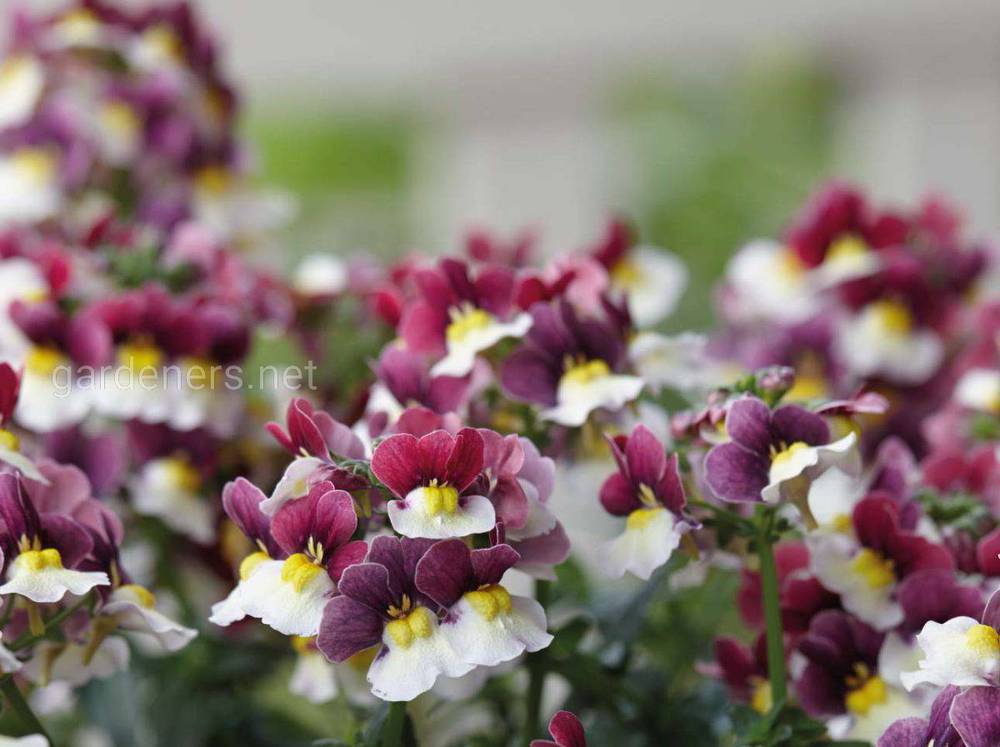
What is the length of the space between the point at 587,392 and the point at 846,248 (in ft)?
0.92

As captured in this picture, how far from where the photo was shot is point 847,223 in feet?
2.30

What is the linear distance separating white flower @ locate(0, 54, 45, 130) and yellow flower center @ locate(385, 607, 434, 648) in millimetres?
431

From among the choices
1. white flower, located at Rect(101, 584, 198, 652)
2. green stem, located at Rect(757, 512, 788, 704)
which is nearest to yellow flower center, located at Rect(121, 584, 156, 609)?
white flower, located at Rect(101, 584, 198, 652)

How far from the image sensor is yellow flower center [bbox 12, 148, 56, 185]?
2.28 ft

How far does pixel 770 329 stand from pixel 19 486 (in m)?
0.42

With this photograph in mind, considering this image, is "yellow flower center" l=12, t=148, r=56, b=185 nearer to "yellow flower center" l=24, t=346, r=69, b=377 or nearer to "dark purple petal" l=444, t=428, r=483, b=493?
"yellow flower center" l=24, t=346, r=69, b=377

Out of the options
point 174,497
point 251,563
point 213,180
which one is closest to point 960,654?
point 251,563

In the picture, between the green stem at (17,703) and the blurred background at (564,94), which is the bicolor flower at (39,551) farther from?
the blurred background at (564,94)

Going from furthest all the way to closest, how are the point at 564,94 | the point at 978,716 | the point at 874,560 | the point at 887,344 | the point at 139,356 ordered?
the point at 564,94, the point at 887,344, the point at 139,356, the point at 874,560, the point at 978,716

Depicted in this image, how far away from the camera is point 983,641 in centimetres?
37

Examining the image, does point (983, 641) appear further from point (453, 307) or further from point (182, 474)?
point (182, 474)

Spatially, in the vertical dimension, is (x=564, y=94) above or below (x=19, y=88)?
below

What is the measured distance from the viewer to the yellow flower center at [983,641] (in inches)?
14.5

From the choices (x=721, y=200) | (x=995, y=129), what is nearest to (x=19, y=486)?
(x=721, y=200)
